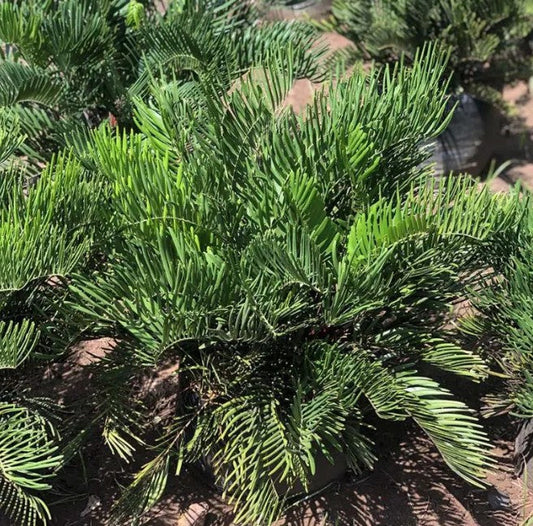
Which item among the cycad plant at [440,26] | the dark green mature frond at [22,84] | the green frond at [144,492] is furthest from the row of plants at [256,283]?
the cycad plant at [440,26]

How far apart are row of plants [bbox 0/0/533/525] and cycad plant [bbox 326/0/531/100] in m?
1.58

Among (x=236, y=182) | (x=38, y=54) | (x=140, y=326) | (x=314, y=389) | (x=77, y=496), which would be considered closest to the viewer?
(x=140, y=326)

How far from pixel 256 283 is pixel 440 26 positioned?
233 centimetres

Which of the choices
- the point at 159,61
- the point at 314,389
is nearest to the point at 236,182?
the point at 314,389

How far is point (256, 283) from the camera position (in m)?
1.59

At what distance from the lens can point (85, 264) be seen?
174 cm

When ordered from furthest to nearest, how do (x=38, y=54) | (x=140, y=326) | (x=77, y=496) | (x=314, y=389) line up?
(x=38, y=54), (x=77, y=496), (x=314, y=389), (x=140, y=326)

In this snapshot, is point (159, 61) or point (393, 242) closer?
point (393, 242)

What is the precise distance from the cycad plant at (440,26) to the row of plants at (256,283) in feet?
5.17

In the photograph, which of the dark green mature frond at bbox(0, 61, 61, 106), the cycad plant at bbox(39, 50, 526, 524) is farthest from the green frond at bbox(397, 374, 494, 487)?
the dark green mature frond at bbox(0, 61, 61, 106)

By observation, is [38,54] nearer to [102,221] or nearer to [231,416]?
[102,221]

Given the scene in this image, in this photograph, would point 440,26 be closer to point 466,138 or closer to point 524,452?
point 466,138

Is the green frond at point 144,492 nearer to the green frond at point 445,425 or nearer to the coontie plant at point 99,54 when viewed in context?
the green frond at point 445,425

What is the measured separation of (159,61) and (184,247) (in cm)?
109
